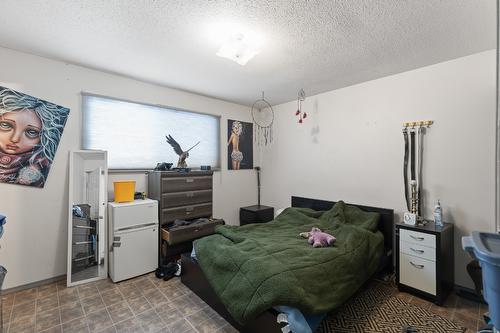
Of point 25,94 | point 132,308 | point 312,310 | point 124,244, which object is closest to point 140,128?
point 25,94

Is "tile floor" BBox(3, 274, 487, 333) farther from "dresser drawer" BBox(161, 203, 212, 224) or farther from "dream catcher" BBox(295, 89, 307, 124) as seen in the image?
"dream catcher" BBox(295, 89, 307, 124)

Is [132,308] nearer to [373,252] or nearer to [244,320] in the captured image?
[244,320]

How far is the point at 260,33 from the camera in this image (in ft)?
6.79

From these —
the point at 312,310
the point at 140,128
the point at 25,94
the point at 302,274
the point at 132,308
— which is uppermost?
the point at 25,94

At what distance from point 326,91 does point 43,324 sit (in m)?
4.26

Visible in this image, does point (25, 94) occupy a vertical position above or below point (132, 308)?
above

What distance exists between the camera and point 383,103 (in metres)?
3.09

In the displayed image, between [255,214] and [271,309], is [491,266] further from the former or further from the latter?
[255,214]

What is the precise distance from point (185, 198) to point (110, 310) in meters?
1.47

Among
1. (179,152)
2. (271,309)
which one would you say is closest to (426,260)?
(271,309)

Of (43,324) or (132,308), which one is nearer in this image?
(43,324)

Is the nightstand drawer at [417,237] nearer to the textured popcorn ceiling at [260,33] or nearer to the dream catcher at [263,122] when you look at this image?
the textured popcorn ceiling at [260,33]

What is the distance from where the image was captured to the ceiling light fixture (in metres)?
2.09

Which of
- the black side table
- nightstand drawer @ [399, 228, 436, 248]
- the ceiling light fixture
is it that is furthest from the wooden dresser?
nightstand drawer @ [399, 228, 436, 248]
